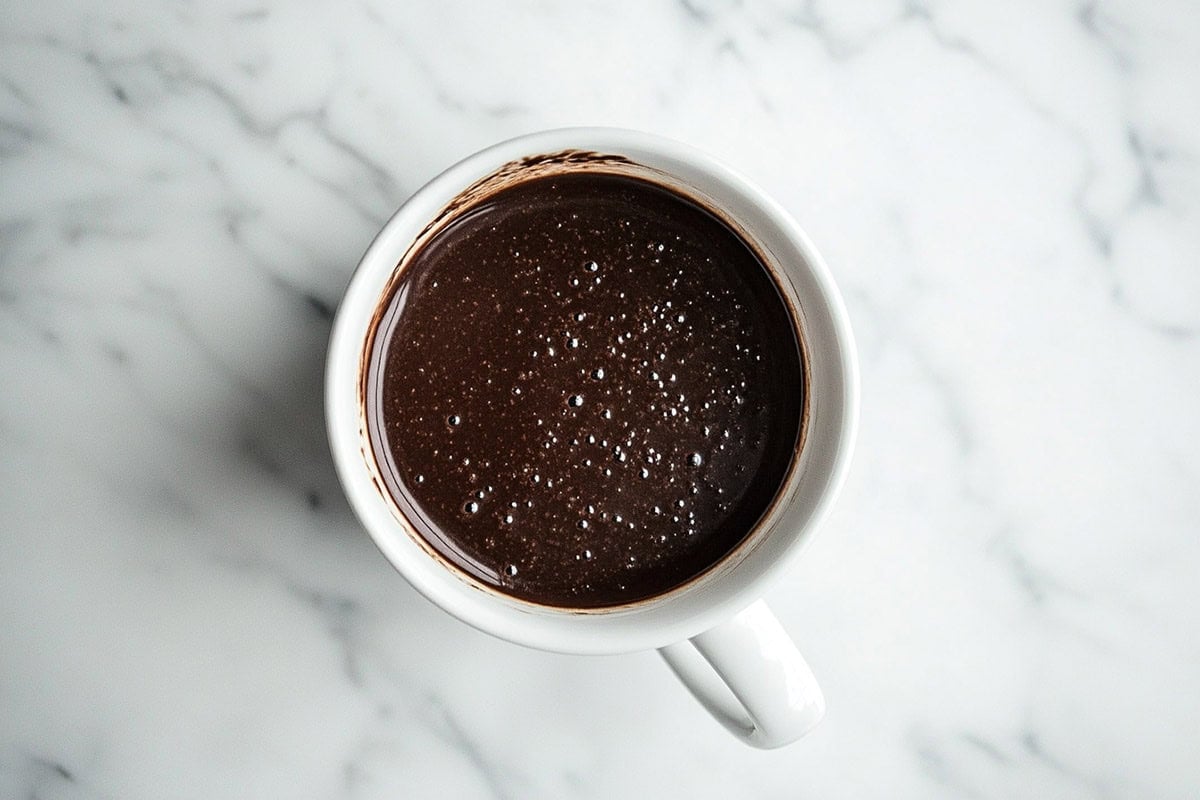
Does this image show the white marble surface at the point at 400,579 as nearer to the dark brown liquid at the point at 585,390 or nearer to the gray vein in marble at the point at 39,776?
the gray vein in marble at the point at 39,776

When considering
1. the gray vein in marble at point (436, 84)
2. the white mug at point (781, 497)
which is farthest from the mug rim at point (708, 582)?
the gray vein in marble at point (436, 84)

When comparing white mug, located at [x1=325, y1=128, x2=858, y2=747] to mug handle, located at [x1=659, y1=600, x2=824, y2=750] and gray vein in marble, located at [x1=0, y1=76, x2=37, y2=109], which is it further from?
gray vein in marble, located at [x1=0, y1=76, x2=37, y2=109]

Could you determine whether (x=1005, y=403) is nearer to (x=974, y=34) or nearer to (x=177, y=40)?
(x=974, y=34)

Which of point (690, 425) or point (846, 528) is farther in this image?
point (846, 528)

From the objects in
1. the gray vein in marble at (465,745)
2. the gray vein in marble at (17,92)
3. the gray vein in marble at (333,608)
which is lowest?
the gray vein in marble at (465,745)

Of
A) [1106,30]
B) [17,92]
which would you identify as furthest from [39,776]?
[1106,30]

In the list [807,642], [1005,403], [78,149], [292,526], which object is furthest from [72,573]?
[1005,403]

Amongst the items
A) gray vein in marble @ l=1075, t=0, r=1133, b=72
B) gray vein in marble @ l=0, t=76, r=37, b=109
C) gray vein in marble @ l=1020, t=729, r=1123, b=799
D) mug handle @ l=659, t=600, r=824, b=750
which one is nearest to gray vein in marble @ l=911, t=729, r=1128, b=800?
gray vein in marble @ l=1020, t=729, r=1123, b=799
